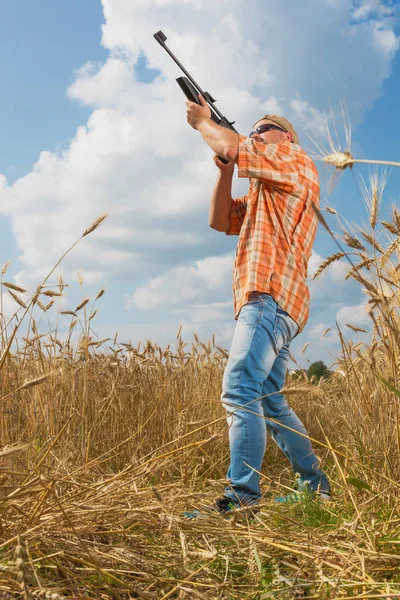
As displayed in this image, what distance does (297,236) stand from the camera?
3139mm

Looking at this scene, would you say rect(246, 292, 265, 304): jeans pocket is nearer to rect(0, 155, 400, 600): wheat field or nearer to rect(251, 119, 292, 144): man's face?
rect(0, 155, 400, 600): wheat field

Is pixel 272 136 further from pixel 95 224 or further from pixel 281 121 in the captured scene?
pixel 95 224

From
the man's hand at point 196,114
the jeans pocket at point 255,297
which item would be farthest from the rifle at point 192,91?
the jeans pocket at point 255,297

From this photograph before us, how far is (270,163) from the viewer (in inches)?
117

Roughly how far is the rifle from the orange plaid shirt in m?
0.44

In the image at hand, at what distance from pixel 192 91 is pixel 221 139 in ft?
2.99

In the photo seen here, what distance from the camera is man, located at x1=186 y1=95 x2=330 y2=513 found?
9.45ft

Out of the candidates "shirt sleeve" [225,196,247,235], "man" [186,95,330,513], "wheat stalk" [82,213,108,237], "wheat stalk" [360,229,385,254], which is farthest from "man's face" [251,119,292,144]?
"wheat stalk" [82,213,108,237]

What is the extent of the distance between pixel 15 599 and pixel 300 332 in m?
2.16

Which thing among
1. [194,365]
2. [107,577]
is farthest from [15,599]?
[194,365]

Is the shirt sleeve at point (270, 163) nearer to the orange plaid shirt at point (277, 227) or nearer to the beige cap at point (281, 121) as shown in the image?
the orange plaid shirt at point (277, 227)

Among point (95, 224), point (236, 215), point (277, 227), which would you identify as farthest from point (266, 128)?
point (95, 224)

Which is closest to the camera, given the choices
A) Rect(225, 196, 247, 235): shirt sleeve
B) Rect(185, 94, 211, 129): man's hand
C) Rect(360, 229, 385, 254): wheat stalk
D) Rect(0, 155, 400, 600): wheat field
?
Rect(0, 155, 400, 600): wheat field

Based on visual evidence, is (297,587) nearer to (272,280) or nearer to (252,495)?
(252,495)
